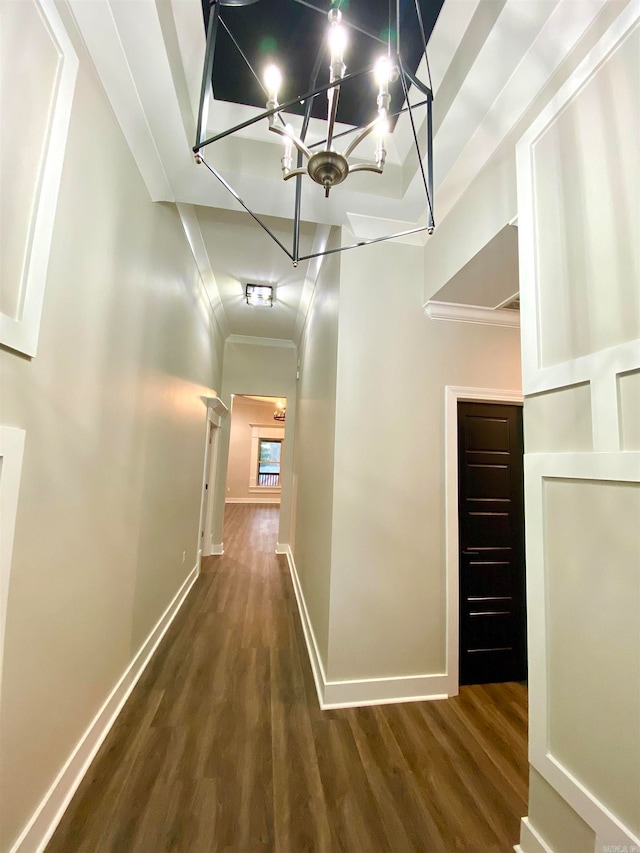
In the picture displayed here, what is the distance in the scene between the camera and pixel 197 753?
172cm

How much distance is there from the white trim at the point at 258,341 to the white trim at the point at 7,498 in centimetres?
470

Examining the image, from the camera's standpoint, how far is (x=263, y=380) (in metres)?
5.58

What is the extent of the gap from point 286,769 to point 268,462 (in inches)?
399

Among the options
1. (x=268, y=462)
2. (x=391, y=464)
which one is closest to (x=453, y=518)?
(x=391, y=464)

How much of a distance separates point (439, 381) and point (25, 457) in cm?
226

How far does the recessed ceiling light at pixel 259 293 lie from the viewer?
388cm

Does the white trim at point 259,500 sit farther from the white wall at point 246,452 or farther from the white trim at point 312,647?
the white trim at point 312,647

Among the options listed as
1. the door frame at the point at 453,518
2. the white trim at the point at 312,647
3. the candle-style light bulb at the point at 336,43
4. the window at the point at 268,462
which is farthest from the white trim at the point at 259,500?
the candle-style light bulb at the point at 336,43

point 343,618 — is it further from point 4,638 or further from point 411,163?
point 411,163

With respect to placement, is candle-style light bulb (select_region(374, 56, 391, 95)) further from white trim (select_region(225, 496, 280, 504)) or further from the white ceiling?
white trim (select_region(225, 496, 280, 504))

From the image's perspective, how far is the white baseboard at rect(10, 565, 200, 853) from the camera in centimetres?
123

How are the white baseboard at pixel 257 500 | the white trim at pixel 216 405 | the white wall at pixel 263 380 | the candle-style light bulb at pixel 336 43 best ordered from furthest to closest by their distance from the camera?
the white baseboard at pixel 257 500 < the white wall at pixel 263 380 < the white trim at pixel 216 405 < the candle-style light bulb at pixel 336 43

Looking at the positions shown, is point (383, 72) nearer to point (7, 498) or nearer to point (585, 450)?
point (585, 450)

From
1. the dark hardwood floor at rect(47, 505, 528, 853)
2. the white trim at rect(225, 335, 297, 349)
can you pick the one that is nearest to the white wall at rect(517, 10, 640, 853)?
the dark hardwood floor at rect(47, 505, 528, 853)
